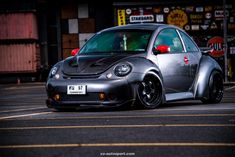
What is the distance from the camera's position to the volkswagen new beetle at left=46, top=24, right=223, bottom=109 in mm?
9023

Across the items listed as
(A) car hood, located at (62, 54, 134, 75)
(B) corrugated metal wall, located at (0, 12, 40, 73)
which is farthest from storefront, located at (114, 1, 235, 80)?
(A) car hood, located at (62, 54, 134, 75)

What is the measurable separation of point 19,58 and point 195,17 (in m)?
10.1

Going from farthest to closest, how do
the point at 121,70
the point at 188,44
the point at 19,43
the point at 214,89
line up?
the point at 19,43 < the point at 214,89 < the point at 188,44 < the point at 121,70

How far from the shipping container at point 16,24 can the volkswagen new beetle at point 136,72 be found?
2584cm

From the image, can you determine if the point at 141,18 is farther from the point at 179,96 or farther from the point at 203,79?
the point at 179,96

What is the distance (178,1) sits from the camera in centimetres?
3281

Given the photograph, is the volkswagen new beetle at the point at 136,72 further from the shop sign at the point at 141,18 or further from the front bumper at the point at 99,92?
the shop sign at the point at 141,18

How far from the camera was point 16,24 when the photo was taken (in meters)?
36.2

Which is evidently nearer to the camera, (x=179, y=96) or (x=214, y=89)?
(x=179, y=96)

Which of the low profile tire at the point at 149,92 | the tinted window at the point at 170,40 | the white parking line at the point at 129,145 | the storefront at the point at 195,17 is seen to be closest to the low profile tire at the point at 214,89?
the tinted window at the point at 170,40

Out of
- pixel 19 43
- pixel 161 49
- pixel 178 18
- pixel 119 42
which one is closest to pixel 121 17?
pixel 178 18

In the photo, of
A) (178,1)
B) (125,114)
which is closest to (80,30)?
(178,1)

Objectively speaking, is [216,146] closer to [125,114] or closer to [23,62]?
[125,114]

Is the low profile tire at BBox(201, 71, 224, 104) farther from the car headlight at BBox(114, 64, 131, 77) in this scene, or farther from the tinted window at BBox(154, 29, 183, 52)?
the car headlight at BBox(114, 64, 131, 77)
